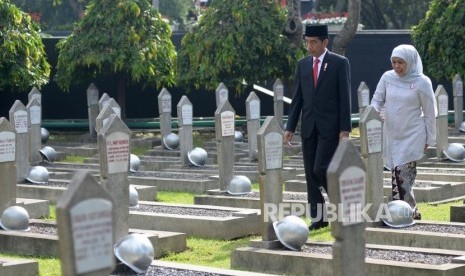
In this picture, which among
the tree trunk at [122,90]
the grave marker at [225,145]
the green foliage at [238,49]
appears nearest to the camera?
the grave marker at [225,145]

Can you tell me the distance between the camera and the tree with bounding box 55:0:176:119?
28078mm

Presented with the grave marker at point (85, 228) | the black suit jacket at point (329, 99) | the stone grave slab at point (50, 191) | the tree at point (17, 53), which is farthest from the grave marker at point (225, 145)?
the grave marker at point (85, 228)

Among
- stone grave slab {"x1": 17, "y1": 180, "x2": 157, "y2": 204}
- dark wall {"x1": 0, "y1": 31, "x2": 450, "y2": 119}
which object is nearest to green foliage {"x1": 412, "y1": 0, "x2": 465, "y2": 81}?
dark wall {"x1": 0, "y1": 31, "x2": 450, "y2": 119}

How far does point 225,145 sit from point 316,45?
4446 millimetres

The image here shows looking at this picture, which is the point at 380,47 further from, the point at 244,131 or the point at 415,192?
the point at 415,192

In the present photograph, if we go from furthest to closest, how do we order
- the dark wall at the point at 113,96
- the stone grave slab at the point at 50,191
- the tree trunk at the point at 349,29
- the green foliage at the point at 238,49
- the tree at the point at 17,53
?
the dark wall at the point at 113,96 → the tree trunk at the point at 349,29 → the green foliage at the point at 238,49 → the tree at the point at 17,53 → the stone grave slab at the point at 50,191

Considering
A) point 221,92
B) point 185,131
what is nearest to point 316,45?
point 185,131

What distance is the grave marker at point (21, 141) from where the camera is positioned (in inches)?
734

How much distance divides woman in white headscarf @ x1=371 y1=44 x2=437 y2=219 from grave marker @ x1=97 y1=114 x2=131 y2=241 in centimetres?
306

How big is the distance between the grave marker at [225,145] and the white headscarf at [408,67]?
4.01 meters

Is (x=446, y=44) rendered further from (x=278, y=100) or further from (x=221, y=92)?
(x=221, y=92)

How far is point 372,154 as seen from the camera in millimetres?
13219

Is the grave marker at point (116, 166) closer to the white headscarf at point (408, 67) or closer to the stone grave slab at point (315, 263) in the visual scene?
the stone grave slab at point (315, 263)

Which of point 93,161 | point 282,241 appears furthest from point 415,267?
point 93,161
